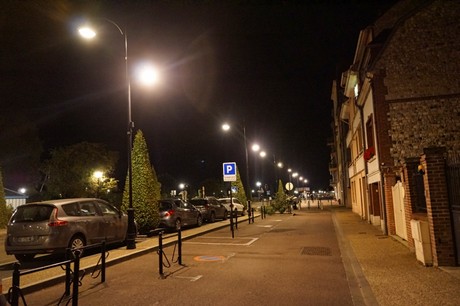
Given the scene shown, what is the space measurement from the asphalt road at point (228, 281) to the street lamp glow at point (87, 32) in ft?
22.2

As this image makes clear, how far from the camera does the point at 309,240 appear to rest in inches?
535

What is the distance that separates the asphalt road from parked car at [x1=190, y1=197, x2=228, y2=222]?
10.9 metres

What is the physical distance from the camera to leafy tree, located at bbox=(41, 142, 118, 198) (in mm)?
34375

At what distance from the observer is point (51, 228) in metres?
9.43

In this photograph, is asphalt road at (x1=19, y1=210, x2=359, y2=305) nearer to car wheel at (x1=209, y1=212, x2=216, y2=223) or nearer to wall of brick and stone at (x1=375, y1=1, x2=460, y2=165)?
wall of brick and stone at (x1=375, y1=1, x2=460, y2=165)

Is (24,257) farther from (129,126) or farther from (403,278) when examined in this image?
(403,278)

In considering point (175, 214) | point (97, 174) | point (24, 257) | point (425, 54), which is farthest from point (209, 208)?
point (97, 174)

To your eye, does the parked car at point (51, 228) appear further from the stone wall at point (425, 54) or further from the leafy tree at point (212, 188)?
the leafy tree at point (212, 188)

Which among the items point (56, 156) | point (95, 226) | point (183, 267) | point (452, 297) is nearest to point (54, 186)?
point (56, 156)

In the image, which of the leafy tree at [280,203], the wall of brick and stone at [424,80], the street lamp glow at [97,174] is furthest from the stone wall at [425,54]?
the street lamp glow at [97,174]

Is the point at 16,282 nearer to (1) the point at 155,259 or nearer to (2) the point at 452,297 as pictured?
(1) the point at 155,259

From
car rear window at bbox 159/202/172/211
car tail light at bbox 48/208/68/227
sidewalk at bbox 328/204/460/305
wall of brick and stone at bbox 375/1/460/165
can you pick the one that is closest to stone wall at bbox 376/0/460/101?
wall of brick and stone at bbox 375/1/460/165

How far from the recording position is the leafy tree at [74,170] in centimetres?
3438

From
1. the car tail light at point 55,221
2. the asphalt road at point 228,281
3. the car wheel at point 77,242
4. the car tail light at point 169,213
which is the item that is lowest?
the asphalt road at point 228,281
